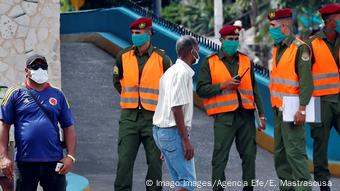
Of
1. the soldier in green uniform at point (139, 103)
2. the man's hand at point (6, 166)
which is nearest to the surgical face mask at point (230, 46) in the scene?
the soldier in green uniform at point (139, 103)

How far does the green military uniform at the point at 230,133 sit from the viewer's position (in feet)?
34.2

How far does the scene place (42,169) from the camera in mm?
7988

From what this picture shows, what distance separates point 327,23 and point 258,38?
2145 centimetres

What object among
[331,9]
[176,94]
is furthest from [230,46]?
[176,94]

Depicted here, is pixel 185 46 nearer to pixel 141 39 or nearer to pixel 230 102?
pixel 141 39

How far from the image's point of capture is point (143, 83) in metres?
10.1

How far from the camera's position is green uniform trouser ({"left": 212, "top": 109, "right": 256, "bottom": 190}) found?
10406 mm

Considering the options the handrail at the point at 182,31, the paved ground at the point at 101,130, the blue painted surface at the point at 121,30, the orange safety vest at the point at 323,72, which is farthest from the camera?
the handrail at the point at 182,31

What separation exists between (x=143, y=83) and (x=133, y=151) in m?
0.69

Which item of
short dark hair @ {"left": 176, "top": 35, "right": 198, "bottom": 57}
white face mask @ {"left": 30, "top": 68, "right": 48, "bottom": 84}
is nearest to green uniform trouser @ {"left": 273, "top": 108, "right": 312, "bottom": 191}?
short dark hair @ {"left": 176, "top": 35, "right": 198, "bottom": 57}

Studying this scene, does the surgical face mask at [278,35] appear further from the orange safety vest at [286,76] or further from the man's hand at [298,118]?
the man's hand at [298,118]

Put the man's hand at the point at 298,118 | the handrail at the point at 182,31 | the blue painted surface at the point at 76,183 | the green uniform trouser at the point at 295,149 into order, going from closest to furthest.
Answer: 1. the man's hand at the point at 298,118
2. the green uniform trouser at the point at 295,149
3. the blue painted surface at the point at 76,183
4. the handrail at the point at 182,31

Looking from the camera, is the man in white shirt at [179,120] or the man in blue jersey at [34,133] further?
the man in white shirt at [179,120]

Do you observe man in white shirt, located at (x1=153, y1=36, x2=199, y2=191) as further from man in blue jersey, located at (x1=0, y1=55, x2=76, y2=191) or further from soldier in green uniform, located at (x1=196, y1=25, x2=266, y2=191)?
soldier in green uniform, located at (x1=196, y1=25, x2=266, y2=191)
